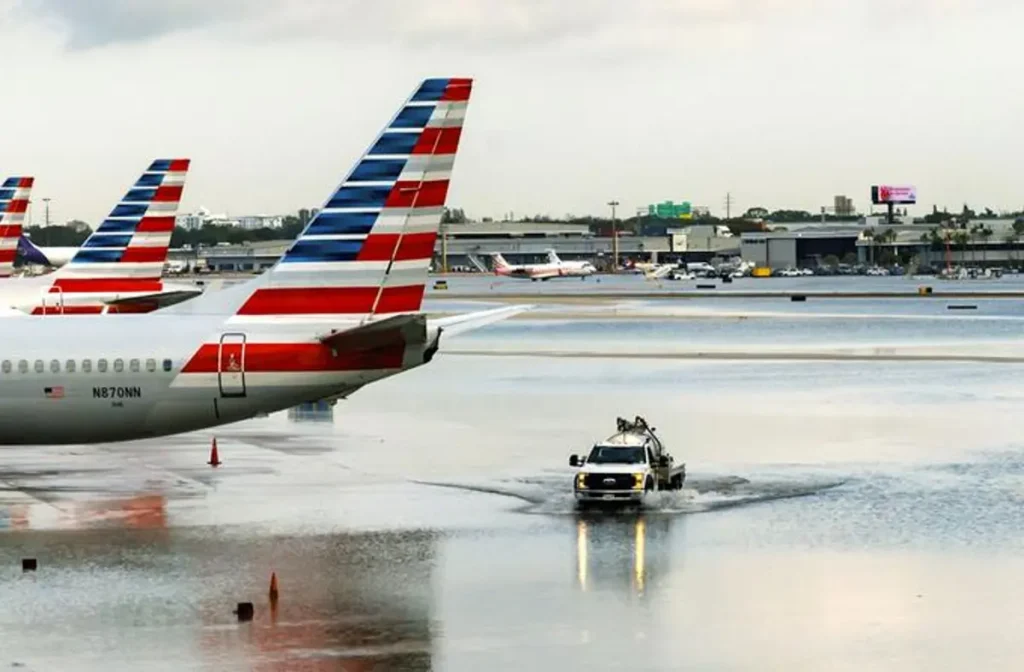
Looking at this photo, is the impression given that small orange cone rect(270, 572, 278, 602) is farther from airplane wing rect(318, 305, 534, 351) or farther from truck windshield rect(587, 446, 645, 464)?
truck windshield rect(587, 446, 645, 464)

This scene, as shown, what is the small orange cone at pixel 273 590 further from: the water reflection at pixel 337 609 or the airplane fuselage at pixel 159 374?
the airplane fuselage at pixel 159 374

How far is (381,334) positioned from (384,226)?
3.45 meters

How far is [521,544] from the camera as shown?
40.3 meters

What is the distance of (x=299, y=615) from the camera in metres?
32.7

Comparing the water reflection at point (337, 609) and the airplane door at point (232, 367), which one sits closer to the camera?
Answer: the water reflection at point (337, 609)

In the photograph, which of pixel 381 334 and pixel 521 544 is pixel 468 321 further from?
pixel 521 544

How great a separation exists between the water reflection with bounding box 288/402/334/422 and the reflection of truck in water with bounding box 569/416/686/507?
22.1 meters

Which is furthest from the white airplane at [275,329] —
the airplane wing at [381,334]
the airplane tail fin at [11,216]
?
the airplane tail fin at [11,216]

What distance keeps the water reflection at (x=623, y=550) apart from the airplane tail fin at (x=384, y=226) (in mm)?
7892

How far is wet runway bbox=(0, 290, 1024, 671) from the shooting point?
30.2 m

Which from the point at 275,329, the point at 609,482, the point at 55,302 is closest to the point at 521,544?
the point at 609,482

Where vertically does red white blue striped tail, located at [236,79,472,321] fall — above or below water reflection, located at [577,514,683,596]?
above

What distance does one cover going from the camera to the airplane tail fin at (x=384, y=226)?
153ft

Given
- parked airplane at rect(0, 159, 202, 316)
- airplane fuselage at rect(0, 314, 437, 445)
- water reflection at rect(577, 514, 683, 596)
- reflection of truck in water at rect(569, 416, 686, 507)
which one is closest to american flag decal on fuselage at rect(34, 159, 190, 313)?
parked airplane at rect(0, 159, 202, 316)
